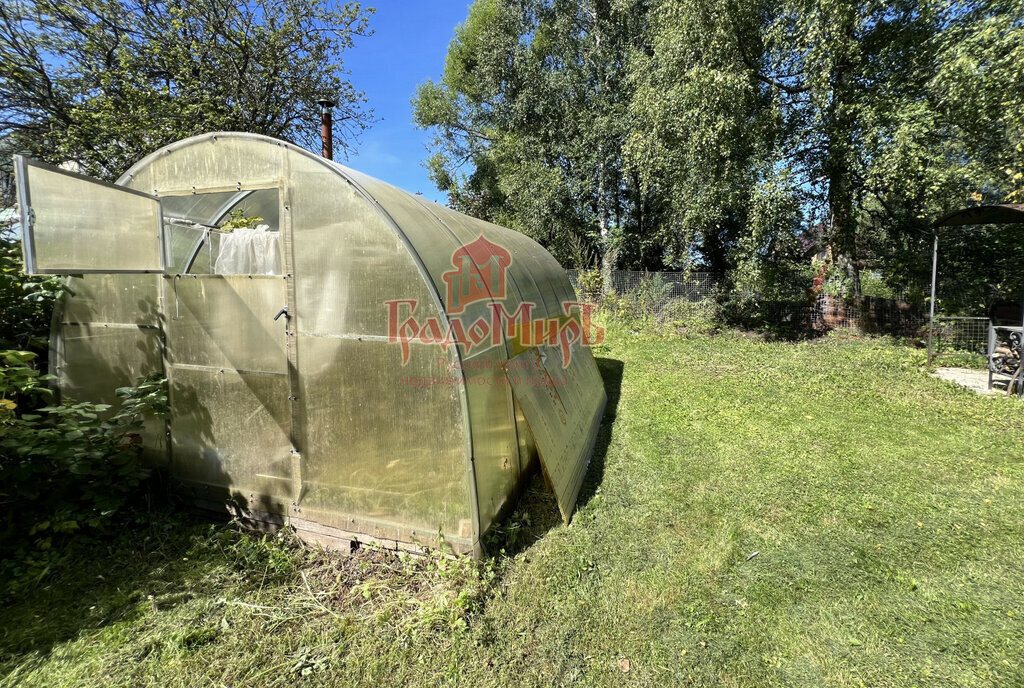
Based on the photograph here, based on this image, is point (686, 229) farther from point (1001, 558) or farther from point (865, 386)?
point (1001, 558)

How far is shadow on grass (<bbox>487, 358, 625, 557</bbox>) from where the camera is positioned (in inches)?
118

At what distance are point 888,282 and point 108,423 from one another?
1514 cm

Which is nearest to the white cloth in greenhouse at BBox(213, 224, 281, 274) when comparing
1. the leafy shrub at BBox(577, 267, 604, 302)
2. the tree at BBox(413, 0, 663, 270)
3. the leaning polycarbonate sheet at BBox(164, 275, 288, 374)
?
the leaning polycarbonate sheet at BBox(164, 275, 288, 374)

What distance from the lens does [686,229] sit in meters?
10.9

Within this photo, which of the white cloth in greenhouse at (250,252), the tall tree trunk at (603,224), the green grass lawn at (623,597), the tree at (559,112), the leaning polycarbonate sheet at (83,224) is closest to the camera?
the green grass lawn at (623,597)

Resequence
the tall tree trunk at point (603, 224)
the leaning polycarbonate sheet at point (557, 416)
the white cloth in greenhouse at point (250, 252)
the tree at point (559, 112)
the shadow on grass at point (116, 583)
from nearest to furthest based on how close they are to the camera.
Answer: the shadow on grass at point (116, 583) → the white cloth in greenhouse at point (250, 252) → the leaning polycarbonate sheet at point (557, 416) → the tall tree trunk at point (603, 224) → the tree at point (559, 112)

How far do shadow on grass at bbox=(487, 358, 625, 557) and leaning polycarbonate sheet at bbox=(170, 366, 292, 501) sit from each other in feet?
5.22

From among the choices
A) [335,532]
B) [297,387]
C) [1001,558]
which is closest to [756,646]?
[1001,558]

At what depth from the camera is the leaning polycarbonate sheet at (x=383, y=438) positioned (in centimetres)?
269

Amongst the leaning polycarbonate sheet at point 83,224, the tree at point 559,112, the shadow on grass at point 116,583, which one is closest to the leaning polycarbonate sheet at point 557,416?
the shadow on grass at point 116,583

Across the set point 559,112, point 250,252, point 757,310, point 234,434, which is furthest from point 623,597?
point 559,112

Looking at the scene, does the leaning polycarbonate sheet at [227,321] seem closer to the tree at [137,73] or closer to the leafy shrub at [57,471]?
the leafy shrub at [57,471]

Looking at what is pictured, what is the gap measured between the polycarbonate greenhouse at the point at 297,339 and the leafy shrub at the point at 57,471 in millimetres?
245

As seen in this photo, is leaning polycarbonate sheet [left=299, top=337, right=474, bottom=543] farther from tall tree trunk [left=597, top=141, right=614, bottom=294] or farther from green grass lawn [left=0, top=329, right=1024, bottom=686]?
tall tree trunk [left=597, top=141, right=614, bottom=294]
